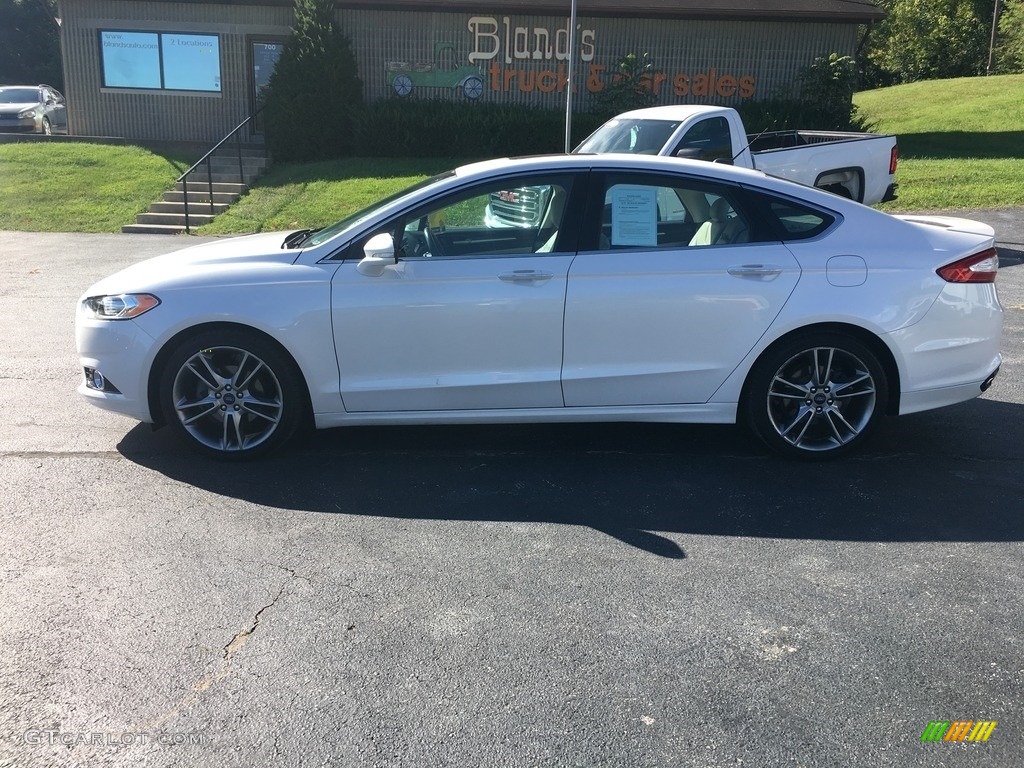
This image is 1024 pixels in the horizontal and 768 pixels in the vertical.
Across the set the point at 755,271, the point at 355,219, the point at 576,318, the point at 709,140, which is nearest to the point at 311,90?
the point at 709,140

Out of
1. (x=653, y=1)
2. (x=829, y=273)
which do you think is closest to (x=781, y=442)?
(x=829, y=273)

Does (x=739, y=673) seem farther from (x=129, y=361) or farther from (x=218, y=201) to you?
(x=218, y=201)

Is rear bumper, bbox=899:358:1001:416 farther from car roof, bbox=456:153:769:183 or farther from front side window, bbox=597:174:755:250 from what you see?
car roof, bbox=456:153:769:183

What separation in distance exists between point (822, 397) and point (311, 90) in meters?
17.1

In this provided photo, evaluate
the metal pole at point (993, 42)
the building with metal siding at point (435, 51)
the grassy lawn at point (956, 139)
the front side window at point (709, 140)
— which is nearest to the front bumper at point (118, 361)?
the front side window at point (709, 140)

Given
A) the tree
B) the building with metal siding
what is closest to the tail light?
the building with metal siding

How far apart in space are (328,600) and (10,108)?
24257 mm

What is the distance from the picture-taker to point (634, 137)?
34.2 ft

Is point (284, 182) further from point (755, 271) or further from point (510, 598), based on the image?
point (510, 598)

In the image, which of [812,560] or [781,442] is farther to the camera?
[781,442]

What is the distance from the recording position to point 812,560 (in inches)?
161

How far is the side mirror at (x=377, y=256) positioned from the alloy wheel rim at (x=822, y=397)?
2143mm

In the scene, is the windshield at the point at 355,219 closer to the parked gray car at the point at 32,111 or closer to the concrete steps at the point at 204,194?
the concrete steps at the point at 204,194

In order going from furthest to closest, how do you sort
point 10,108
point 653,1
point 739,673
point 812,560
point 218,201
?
point 10,108 < point 653,1 < point 218,201 < point 812,560 < point 739,673
